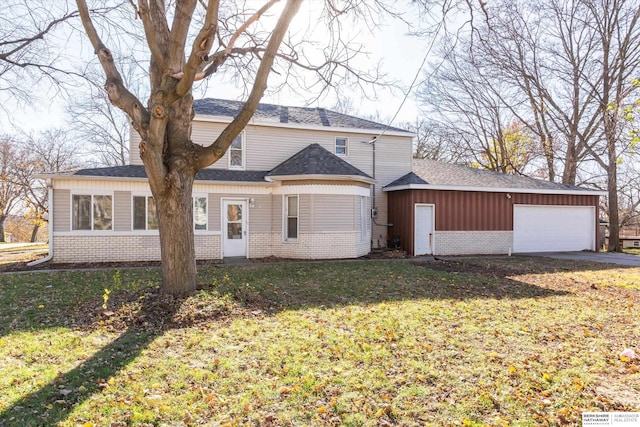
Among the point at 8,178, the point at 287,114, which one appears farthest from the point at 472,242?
the point at 8,178

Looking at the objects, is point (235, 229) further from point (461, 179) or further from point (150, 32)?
point (461, 179)

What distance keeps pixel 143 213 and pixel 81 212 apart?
191 centimetres

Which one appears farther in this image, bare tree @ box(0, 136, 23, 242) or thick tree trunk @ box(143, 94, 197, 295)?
bare tree @ box(0, 136, 23, 242)

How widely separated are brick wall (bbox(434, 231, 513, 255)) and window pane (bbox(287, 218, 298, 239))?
241 inches

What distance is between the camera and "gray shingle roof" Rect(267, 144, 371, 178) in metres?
14.1

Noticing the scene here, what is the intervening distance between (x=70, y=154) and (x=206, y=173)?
24681 mm

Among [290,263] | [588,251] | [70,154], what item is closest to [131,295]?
[290,263]

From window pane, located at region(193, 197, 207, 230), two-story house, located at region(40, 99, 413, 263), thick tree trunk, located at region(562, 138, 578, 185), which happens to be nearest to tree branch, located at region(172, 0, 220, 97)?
two-story house, located at region(40, 99, 413, 263)

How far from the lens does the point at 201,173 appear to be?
46.8ft

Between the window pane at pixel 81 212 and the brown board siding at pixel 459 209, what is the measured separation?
470 inches

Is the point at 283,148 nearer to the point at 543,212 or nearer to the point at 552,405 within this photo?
the point at 543,212

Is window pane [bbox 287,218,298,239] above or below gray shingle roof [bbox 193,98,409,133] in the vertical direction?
below

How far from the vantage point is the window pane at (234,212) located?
1442 centimetres

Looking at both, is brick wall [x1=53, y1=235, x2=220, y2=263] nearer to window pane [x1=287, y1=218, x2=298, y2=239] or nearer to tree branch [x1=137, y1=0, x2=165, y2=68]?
window pane [x1=287, y1=218, x2=298, y2=239]
